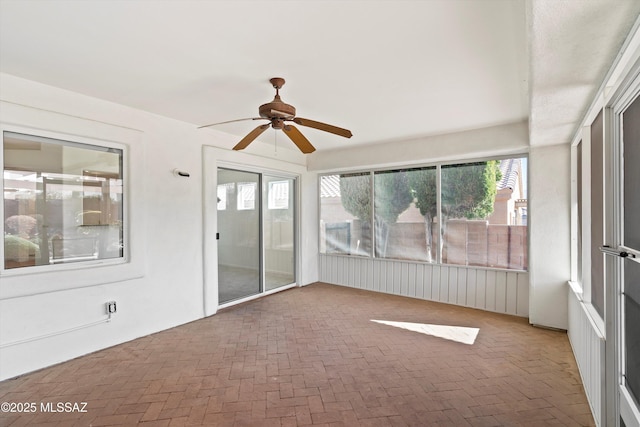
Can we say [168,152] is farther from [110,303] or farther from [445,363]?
[445,363]

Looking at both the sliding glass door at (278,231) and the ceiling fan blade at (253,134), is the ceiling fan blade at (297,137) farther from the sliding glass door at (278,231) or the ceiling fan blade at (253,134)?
the sliding glass door at (278,231)

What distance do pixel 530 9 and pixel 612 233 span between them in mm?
1386

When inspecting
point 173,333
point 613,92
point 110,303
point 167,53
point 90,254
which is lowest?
point 173,333

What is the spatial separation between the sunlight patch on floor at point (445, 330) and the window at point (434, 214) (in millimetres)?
1250

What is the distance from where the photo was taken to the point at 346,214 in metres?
5.82

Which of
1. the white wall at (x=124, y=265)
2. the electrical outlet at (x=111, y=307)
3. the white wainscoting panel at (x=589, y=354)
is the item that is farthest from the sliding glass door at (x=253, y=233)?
the white wainscoting panel at (x=589, y=354)

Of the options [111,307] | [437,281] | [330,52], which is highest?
[330,52]

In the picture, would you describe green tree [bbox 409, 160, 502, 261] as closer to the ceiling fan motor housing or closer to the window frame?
the ceiling fan motor housing

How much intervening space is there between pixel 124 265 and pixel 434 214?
431 centimetres

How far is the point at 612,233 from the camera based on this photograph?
69.3 inches

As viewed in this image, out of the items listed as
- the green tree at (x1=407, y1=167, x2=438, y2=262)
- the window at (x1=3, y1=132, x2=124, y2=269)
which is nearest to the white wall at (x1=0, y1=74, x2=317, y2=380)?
the window at (x1=3, y1=132, x2=124, y2=269)

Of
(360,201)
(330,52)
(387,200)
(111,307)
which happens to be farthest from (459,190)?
(111,307)

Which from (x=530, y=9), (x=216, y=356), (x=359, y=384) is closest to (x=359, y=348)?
(x=359, y=384)

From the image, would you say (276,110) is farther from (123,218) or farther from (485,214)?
(485,214)
